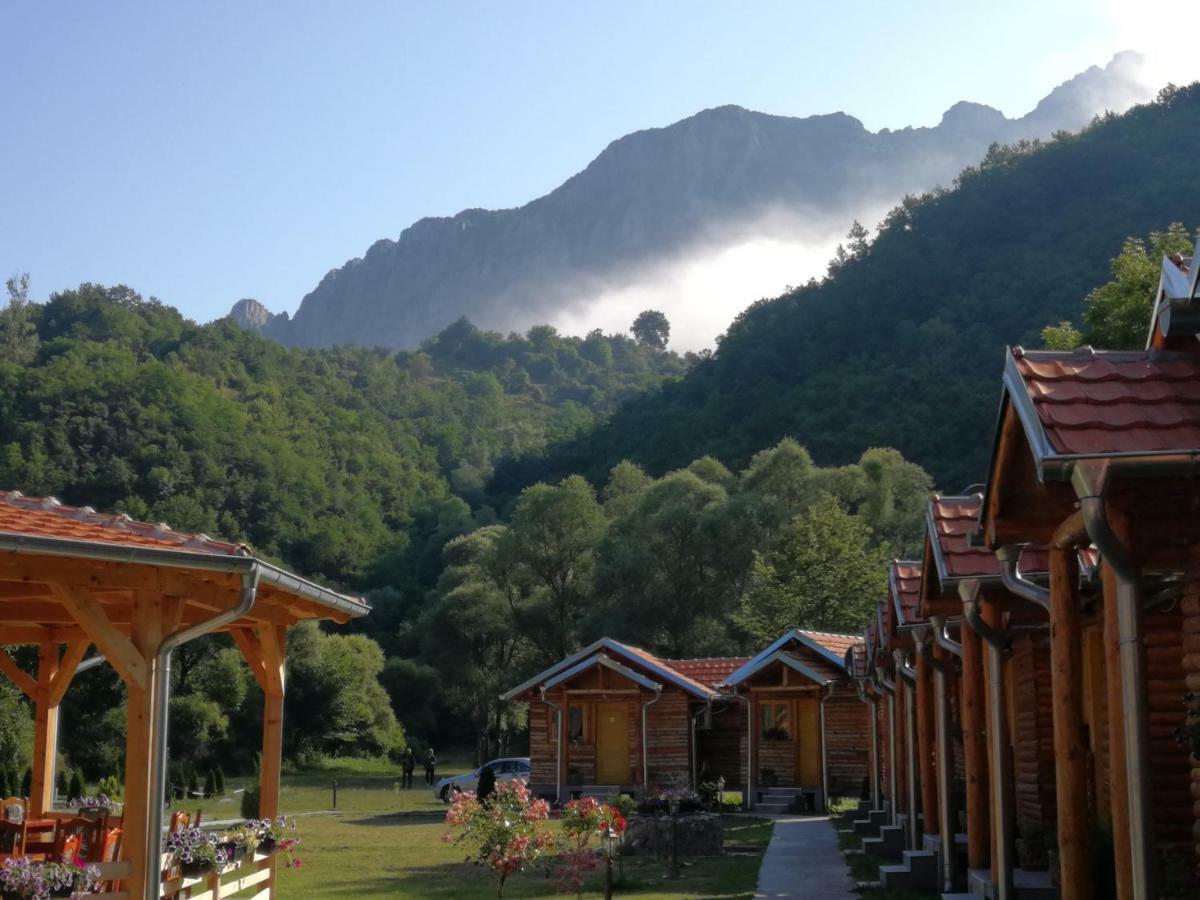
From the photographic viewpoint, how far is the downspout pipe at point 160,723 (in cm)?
882

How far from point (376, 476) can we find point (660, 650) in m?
35.9

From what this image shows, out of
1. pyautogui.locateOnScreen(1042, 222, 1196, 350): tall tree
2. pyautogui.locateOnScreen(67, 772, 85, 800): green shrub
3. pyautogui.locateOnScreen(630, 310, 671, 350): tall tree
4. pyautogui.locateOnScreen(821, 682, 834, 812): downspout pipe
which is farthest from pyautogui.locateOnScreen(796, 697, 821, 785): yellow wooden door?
pyautogui.locateOnScreen(630, 310, 671, 350): tall tree

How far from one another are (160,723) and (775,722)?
A: 90.2 ft

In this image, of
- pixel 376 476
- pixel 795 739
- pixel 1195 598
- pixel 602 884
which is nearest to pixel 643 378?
pixel 376 476

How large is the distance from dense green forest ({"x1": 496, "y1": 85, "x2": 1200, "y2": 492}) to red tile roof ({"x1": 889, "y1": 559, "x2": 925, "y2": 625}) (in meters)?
43.4

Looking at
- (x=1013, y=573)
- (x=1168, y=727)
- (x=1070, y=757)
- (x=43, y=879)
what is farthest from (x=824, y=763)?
(x=1070, y=757)

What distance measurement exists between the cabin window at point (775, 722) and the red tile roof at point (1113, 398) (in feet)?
96.0

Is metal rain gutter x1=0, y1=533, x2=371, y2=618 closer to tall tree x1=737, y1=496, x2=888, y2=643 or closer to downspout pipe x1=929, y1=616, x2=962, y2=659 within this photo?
downspout pipe x1=929, y1=616, x2=962, y2=659

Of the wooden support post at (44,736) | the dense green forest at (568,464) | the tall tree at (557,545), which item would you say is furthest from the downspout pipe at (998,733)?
the tall tree at (557,545)

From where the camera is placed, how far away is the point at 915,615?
1397cm

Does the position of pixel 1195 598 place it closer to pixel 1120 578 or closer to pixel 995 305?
pixel 1120 578

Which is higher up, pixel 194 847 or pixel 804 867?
pixel 194 847

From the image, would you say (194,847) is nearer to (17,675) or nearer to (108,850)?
(108,850)

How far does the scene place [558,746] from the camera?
35.6 meters
